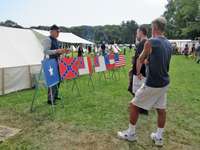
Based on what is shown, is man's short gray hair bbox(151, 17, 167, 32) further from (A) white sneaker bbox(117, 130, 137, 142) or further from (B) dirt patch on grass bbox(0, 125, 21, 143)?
(B) dirt patch on grass bbox(0, 125, 21, 143)

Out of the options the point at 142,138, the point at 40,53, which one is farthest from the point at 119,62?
the point at 142,138

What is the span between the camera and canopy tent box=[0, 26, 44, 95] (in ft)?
16.4

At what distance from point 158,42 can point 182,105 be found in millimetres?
3074

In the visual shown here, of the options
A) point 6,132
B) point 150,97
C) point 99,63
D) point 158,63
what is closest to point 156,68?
point 158,63

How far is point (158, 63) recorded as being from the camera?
2074mm

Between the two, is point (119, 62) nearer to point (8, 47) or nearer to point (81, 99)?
point (81, 99)

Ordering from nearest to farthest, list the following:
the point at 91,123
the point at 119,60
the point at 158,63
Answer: the point at 158,63 → the point at 91,123 → the point at 119,60

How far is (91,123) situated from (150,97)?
1.61 m

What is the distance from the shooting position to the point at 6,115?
11.6 ft

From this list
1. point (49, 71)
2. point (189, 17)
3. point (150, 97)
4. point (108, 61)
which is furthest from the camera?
point (189, 17)

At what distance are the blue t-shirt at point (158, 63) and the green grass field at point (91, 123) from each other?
1.22m

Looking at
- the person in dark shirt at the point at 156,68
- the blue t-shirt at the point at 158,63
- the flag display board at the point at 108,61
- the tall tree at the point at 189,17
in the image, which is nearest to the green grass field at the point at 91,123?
the person in dark shirt at the point at 156,68

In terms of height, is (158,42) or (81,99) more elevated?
(158,42)

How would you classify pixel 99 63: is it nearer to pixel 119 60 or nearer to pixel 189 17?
pixel 119 60
